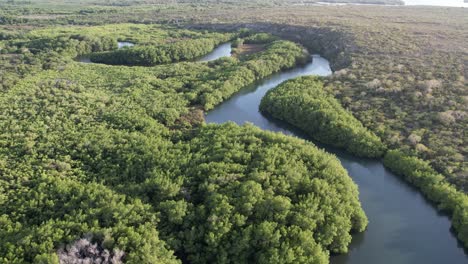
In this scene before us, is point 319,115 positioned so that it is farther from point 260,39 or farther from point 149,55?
point 260,39

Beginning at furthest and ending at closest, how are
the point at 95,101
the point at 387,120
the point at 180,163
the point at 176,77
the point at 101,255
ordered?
the point at 176,77
the point at 95,101
the point at 387,120
the point at 180,163
the point at 101,255

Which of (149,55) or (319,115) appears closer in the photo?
(319,115)

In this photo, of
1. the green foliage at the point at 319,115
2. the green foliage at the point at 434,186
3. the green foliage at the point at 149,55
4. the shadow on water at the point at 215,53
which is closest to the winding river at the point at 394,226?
the green foliage at the point at 434,186

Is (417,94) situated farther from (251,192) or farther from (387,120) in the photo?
(251,192)

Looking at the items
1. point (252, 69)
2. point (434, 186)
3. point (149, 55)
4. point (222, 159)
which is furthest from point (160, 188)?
point (149, 55)

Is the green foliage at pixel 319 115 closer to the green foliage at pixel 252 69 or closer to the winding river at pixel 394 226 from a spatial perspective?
the winding river at pixel 394 226

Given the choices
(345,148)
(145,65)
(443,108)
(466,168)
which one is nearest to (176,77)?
(145,65)
